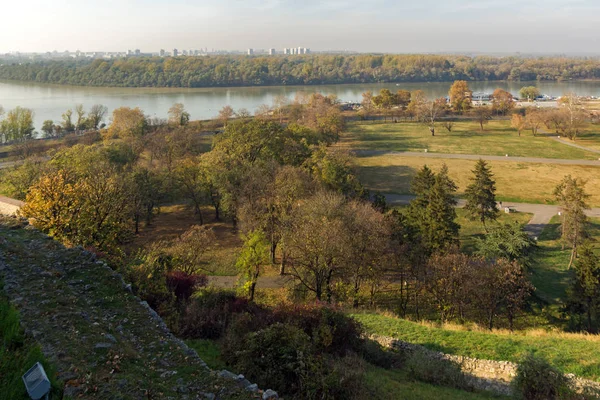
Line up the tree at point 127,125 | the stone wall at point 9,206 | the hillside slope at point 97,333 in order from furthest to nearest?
1. the tree at point 127,125
2. the stone wall at point 9,206
3. the hillside slope at point 97,333

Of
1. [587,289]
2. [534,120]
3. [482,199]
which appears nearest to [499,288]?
[587,289]

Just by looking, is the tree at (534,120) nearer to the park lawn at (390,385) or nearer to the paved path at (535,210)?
the paved path at (535,210)

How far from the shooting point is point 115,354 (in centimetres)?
528

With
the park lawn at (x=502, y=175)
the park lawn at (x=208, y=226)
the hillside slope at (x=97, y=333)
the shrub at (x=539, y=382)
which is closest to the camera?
the hillside slope at (x=97, y=333)

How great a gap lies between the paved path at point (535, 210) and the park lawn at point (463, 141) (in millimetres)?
14779

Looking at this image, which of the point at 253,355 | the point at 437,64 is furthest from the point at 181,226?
the point at 437,64

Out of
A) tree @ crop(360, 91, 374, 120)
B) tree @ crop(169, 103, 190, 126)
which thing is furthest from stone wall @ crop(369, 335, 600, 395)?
tree @ crop(360, 91, 374, 120)

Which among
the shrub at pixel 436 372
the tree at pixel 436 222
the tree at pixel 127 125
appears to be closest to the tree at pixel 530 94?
the tree at pixel 127 125

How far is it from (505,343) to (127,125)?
112 feet

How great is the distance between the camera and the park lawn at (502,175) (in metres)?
24.9

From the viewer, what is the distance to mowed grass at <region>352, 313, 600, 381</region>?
807cm

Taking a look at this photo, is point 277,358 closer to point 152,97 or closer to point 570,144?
point 570,144

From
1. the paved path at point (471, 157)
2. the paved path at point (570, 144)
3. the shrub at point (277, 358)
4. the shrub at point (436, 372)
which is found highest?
the paved path at point (570, 144)

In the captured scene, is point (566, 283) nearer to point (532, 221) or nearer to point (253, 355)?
point (532, 221)
